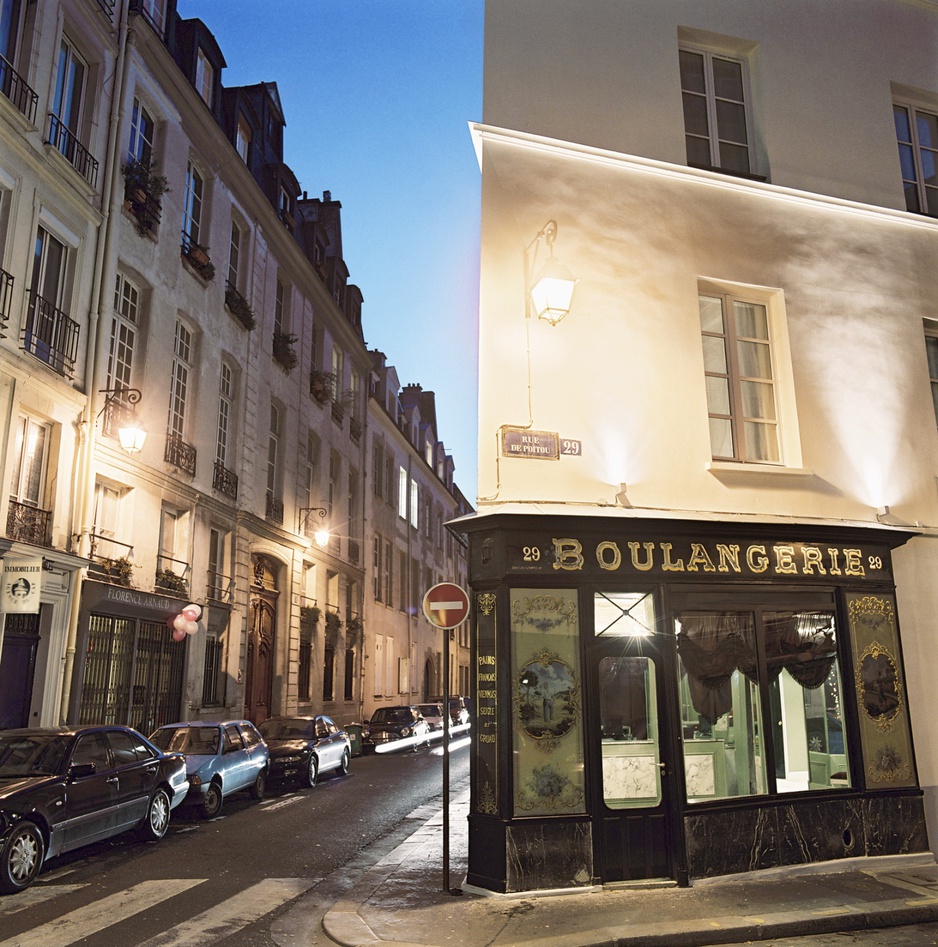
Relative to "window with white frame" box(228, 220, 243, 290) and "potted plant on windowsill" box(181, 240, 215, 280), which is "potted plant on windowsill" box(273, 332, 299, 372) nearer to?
"window with white frame" box(228, 220, 243, 290)

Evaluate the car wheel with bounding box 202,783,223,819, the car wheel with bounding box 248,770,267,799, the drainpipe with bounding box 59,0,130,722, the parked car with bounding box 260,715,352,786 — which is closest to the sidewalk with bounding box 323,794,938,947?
the car wheel with bounding box 202,783,223,819

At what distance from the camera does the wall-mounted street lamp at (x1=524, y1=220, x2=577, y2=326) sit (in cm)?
895

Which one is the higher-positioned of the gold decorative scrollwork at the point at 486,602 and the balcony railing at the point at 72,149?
the balcony railing at the point at 72,149

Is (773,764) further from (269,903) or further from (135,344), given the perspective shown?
(135,344)

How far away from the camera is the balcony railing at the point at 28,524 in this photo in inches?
534

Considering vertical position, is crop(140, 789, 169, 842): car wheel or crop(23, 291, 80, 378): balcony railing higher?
crop(23, 291, 80, 378): balcony railing

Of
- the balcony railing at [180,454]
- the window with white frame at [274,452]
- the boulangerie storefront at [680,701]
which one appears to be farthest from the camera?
the window with white frame at [274,452]

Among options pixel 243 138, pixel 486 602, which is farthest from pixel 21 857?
pixel 243 138

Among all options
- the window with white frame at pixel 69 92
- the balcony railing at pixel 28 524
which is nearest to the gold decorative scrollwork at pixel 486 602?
the balcony railing at pixel 28 524

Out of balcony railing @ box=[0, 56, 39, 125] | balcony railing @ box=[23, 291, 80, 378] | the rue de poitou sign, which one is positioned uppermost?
balcony railing @ box=[0, 56, 39, 125]

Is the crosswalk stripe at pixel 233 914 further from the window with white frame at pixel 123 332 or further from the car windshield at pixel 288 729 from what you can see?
the window with white frame at pixel 123 332

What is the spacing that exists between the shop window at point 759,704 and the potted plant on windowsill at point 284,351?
18.7 meters

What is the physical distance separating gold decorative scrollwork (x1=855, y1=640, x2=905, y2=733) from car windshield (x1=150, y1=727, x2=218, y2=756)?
947 cm

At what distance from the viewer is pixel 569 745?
8211 mm
